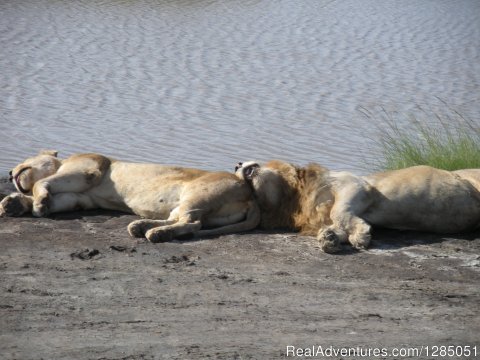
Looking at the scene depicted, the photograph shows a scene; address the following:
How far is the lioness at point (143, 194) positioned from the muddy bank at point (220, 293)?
19cm

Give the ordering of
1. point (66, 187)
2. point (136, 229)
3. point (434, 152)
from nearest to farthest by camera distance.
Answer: point (136, 229), point (66, 187), point (434, 152)

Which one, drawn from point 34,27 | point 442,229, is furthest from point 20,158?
point 34,27

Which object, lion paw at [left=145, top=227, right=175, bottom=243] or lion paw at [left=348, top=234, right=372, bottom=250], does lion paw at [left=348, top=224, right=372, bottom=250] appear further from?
lion paw at [left=145, top=227, right=175, bottom=243]

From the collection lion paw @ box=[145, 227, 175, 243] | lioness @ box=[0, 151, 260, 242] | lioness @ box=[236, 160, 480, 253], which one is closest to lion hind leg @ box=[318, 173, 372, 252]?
lioness @ box=[236, 160, 480, 253]

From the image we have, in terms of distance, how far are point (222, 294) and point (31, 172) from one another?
11.0 feet

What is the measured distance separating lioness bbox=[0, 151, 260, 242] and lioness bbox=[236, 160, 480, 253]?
8.4 inches

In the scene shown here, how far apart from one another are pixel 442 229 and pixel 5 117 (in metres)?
7.70

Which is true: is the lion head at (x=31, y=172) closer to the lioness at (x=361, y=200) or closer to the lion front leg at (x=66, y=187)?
the lion front leg at (x=66, y=187)

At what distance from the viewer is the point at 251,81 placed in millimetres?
17609

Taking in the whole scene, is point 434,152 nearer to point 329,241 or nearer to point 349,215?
point 349,215

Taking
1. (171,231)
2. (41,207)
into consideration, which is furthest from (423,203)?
(41,207)

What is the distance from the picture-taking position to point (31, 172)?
9664 millimetres

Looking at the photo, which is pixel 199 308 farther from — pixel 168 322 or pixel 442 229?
pixel 442 229

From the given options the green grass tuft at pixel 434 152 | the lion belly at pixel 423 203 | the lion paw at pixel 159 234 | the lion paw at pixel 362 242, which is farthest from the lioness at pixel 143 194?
the green grass tuft at pixel 434 152
